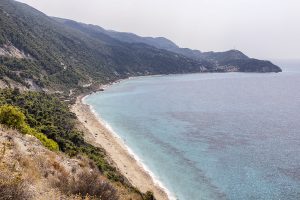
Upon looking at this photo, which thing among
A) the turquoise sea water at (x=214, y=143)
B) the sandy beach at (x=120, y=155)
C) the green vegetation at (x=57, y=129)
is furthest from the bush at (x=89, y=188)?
the turquoise sea water at (x=214, y=143)

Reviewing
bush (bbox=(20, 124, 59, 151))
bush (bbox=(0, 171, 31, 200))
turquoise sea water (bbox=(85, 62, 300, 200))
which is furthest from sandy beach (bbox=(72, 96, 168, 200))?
bush (bbox=(0, 171, 31, 200))

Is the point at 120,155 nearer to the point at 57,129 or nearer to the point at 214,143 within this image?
the point at 57,129

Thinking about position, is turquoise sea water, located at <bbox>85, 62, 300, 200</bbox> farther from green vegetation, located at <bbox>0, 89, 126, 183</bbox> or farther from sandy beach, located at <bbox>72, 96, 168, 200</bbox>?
green vegetation, located at <bbox>0, 89, 126, 183</bbox>

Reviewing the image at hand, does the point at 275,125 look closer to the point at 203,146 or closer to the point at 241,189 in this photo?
the point at 203,146

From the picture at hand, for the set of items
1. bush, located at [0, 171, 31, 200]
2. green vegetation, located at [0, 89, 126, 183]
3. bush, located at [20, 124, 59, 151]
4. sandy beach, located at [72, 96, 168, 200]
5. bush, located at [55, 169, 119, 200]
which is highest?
bush, located at [0, 171, 31, 200]

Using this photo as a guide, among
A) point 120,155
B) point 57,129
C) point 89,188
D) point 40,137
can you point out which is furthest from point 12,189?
point 120,155

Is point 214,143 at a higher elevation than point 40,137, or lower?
lower

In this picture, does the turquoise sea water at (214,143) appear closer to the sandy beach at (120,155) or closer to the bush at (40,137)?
the sandy beach at (120,155)
